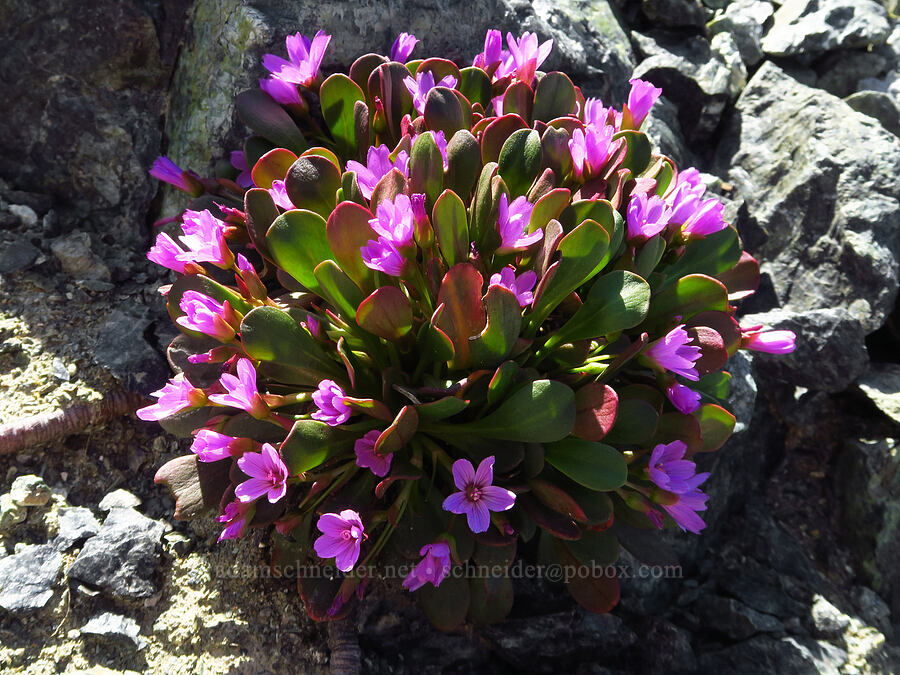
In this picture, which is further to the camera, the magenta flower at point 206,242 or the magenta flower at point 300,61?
the magenta flower at point 300,61

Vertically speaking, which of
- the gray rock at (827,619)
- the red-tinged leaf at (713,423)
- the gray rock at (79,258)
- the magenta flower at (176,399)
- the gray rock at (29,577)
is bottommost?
the gray rock at (827,619)

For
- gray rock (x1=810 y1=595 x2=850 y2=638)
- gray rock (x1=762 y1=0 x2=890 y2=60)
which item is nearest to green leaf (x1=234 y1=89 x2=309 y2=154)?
gray rock (x1=810 y1=595 x2=850 y2=638)

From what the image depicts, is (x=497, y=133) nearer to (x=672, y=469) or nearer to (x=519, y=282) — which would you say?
(x=519, y=282)

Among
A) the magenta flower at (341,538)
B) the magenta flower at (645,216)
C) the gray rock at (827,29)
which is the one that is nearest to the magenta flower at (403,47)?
the magenta flower at (645,216)

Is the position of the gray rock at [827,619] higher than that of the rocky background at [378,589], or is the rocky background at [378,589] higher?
the rocky background at [378,589]

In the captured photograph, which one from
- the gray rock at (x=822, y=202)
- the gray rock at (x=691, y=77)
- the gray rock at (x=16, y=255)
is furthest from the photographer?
the gray rock at (x=691, y=77)

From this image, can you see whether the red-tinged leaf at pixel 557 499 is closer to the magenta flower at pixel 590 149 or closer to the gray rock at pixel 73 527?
the magenta flower at pixel 590 149

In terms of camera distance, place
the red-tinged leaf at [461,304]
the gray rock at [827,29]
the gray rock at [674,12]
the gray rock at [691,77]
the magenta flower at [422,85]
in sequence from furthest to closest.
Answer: the gray rock at [827,29] → the gray rock at [674,12] → the gray rock at [691,77] → the magenta flower at [422,85] → the red-tinged leaf at [461,304]

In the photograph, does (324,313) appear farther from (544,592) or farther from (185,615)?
(544,592)
